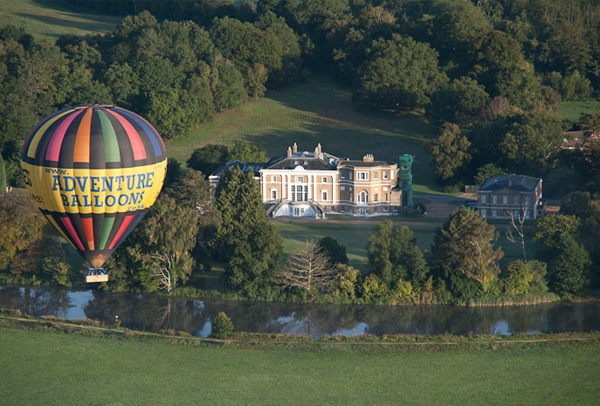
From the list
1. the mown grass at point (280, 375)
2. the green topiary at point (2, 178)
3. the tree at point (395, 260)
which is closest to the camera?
the mown grass at point (280, 375)

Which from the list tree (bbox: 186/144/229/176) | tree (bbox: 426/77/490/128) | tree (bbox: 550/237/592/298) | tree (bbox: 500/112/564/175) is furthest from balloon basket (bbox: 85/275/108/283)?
tree (bbox: 426/77/490/128)

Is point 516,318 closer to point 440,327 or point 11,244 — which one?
point 440,327

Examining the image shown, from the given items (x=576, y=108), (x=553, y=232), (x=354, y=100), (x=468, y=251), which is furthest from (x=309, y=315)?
(x=576, y=108)

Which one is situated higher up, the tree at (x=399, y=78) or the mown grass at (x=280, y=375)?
the tree at (x=399, y=78)

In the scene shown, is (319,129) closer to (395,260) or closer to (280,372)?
(395,260)

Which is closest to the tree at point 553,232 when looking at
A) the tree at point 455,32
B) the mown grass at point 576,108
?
the mown grass at point 576,108

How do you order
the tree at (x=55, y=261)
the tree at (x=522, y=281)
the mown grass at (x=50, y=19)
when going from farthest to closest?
the mown grass at (x=50, y=19)
the tree at (x=55, y=261)
the tree at (x=522, y=281)

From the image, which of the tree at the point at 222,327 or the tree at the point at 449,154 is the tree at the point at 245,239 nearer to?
the tree at the point at 222,327

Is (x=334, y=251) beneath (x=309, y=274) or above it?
above
